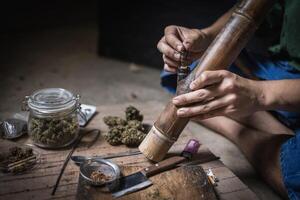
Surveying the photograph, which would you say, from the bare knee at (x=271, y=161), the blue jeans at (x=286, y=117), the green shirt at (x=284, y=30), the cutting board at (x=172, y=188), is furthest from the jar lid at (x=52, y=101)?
the green shirt at (x=284, y=30)

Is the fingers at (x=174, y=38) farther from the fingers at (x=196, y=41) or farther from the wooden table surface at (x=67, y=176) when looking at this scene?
the wooden table surface at (x=67, y=176)

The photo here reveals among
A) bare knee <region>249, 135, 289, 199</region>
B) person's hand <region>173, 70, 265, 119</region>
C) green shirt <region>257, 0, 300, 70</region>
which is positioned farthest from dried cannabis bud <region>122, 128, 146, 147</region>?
green shirt <region>257, 0, 300, 70</region>

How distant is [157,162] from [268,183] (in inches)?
22.5

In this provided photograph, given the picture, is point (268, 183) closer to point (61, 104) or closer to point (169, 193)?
point (169, 193)

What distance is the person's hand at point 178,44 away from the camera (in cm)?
131

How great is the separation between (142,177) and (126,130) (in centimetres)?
22

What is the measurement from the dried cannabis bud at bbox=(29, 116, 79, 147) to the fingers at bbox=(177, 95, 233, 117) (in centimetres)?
39

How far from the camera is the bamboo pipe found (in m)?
1.12

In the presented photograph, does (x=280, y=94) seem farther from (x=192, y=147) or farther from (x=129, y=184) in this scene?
(x=129, y=184)

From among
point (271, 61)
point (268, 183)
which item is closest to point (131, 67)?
point (271, 61)

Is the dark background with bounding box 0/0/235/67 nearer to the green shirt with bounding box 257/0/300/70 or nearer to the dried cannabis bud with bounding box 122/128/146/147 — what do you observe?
the green shirt with bounding box 257/0/300/70

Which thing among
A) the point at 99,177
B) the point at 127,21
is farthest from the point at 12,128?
the point at 127,21

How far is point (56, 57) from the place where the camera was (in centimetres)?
277

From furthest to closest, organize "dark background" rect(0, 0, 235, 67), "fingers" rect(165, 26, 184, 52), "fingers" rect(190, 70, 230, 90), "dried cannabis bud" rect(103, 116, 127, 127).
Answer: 1. "dark background" rect(0, 0, 235, 67)
2. "dried cannabis bud" rect(103, 116, 127, 127)
3. "fingers" rect(165, 26, 184, 52)
4. "fingers" rect(190, 70, 230, 90)
